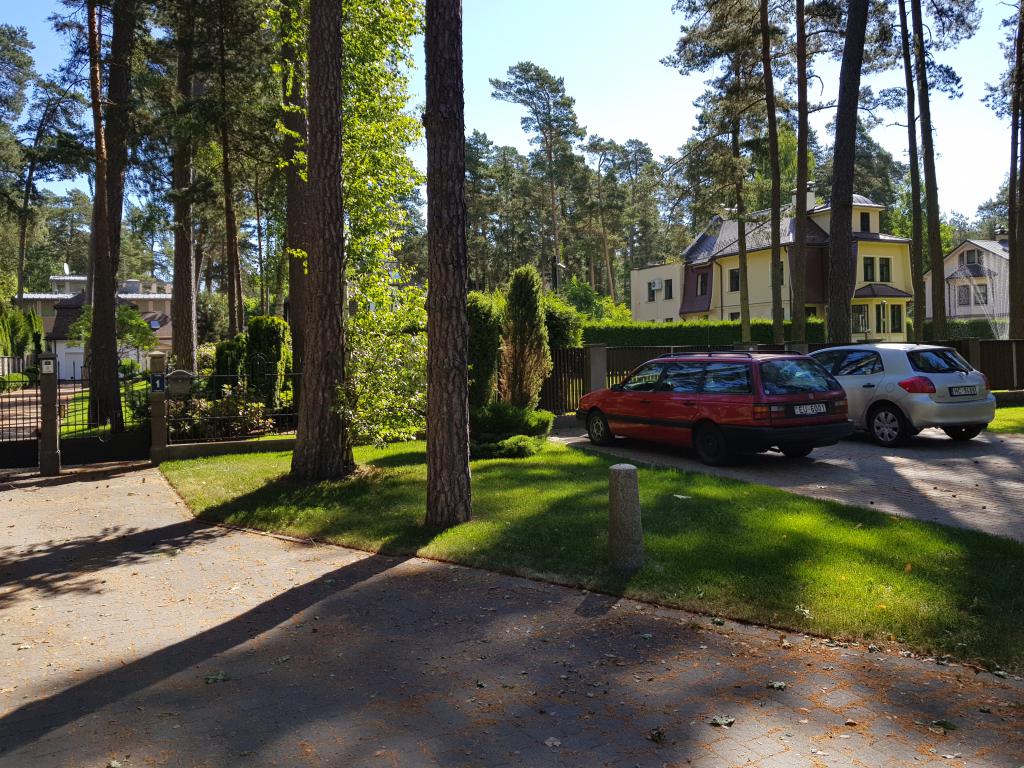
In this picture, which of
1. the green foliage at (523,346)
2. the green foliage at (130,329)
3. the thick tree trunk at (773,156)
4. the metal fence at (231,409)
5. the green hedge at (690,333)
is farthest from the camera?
the green foliage at (130,329)

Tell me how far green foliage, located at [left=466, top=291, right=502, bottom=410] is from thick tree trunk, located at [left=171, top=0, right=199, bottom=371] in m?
10.4

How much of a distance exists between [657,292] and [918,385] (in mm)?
41956

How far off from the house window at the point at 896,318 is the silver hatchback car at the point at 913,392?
117 ft

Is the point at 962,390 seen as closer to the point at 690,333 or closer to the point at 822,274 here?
the point at 690,333

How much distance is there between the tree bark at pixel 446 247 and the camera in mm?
7789

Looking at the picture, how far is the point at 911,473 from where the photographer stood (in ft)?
34.9

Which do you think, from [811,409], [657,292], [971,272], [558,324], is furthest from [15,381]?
[971,272]

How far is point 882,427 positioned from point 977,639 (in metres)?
8.91

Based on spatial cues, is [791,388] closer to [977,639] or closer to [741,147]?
[977,639]

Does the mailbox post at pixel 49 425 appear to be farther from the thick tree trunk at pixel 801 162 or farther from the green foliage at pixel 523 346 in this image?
the thick tree trunk at pixel 801 162

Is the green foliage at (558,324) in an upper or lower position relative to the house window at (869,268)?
lower

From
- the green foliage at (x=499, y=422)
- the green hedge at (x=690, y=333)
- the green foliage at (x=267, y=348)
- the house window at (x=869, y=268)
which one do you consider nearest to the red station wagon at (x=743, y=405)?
the green foliage at (x=499, y=422)

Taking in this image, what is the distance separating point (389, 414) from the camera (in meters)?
10.4

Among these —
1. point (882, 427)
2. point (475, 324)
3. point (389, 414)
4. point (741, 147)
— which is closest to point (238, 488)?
point (389, 414)
